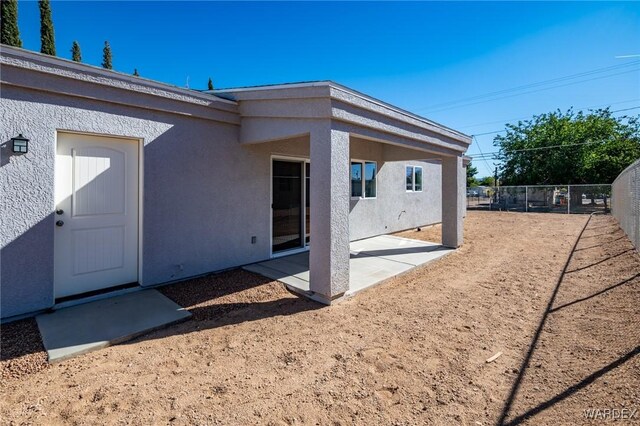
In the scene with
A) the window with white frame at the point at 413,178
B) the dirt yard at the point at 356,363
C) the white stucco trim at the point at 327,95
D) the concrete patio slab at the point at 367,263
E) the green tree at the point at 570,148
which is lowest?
the dirt yard at the point at 356,363

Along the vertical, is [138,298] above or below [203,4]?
below

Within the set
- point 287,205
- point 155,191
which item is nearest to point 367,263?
point 287,205

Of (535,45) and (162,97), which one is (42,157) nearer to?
(162,97)

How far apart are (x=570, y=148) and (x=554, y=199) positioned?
17.9 feet

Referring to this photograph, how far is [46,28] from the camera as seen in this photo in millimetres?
20219

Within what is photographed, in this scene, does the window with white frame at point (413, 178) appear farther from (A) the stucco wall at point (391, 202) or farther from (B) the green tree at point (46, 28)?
(B) the green tree at point (46, 28)

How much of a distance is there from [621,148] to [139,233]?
31903mm

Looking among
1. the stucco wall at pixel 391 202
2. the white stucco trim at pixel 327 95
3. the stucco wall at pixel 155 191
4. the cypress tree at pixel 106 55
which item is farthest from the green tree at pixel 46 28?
the stucco wall at pixel 391 202

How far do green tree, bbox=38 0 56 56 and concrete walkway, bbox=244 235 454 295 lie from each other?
25.4m

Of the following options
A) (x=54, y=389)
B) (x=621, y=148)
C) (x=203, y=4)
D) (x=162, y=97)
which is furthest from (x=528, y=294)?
(x=621, y=148)

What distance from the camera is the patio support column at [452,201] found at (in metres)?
8.04

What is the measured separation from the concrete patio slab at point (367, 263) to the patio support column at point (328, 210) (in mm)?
441

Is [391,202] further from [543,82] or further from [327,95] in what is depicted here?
[543,82]

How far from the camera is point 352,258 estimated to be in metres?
7.00
